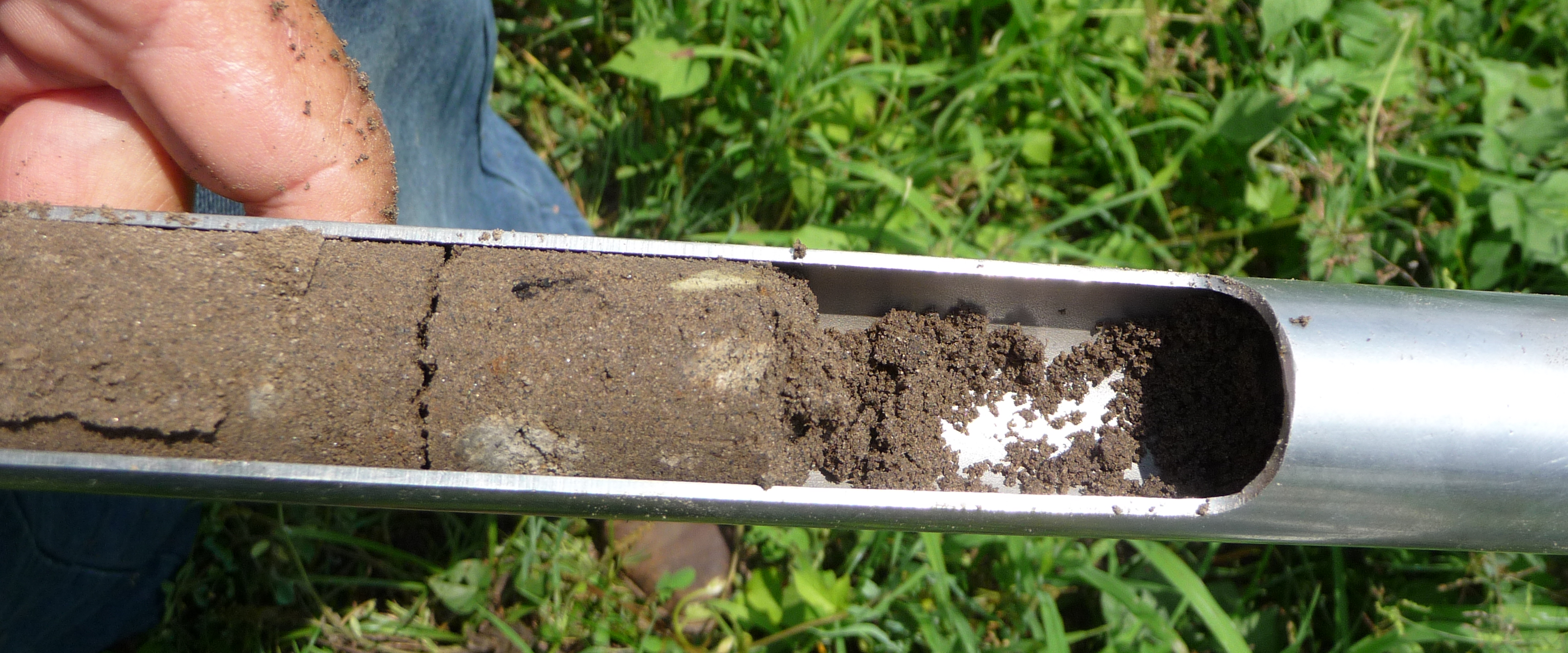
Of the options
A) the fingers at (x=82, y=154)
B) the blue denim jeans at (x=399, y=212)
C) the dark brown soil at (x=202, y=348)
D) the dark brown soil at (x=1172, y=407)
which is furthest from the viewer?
the blue denim jeans at (x=399, y=212)

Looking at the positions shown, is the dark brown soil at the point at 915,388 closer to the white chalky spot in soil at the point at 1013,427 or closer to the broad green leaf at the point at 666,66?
the white chalky spot in soil at the point at 1013,427

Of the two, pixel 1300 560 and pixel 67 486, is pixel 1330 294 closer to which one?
pixel 1300 560

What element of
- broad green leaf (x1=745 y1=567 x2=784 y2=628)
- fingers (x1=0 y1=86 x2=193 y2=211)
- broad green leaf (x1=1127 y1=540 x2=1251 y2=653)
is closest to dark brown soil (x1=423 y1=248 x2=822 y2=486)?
fingers (x1=0 y1=86 x2=193 y2=211)

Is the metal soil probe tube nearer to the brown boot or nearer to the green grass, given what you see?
the green grass

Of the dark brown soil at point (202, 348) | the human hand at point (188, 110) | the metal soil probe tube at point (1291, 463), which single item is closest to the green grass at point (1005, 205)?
the metal soil probe tube at point (1291, 463)

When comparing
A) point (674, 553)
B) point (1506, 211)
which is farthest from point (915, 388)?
point (1506, 211)

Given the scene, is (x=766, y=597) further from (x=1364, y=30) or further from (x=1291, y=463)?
(x=1364, y=30)
